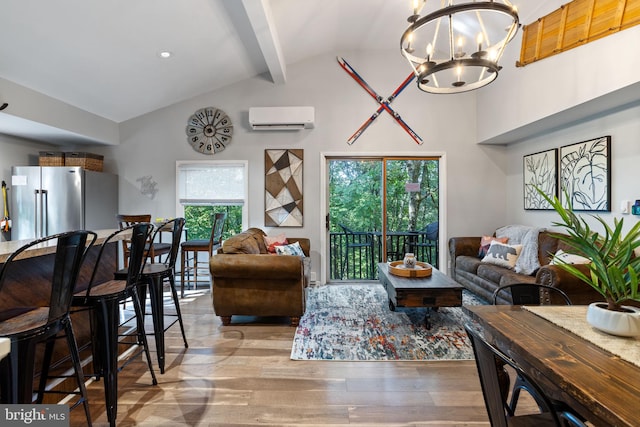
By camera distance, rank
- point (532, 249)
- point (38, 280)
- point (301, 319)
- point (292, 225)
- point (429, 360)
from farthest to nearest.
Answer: point (292, 225)
point (532, 249)
point (301, 319)
point (429, 360)
point (38, 280)

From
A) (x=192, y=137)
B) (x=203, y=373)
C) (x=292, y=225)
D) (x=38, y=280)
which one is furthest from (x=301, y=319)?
(x=192, y=137)

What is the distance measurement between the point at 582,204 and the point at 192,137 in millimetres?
5254

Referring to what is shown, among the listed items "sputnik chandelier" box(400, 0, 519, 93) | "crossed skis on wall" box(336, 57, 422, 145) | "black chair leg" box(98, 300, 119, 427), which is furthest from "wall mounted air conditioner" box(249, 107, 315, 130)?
"black chair leg" box(98, 300, 119, 427)

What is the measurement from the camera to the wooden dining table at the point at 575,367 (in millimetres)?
801

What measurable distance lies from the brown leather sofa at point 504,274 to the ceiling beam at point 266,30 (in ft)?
9.86

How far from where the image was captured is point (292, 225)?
483cm

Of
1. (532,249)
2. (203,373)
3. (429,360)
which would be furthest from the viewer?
(532,249)

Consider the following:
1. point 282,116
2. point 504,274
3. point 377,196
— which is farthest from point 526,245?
point 282,116

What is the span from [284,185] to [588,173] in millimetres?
3780

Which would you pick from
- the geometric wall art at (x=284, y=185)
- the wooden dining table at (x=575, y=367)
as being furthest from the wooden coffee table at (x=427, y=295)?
the geometric wall art at (x=284, y=185)

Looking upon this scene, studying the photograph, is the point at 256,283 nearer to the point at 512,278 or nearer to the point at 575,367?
the point at 575,367

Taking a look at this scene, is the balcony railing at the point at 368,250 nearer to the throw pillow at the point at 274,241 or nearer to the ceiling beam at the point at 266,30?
the throw pillow at the point at 274,241

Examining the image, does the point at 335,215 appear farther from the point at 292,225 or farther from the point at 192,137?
the point at 192,137

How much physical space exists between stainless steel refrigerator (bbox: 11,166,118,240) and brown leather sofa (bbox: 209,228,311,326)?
2.52m
